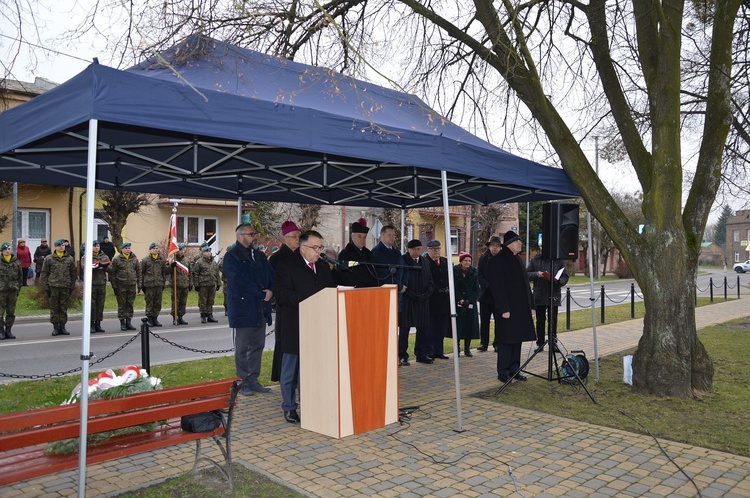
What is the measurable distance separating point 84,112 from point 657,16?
23.4 ft

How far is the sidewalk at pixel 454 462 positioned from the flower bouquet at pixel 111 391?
47cm

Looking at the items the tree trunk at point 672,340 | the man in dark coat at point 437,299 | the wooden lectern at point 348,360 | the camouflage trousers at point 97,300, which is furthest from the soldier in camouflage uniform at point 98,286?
the tree trunk at point 672,340

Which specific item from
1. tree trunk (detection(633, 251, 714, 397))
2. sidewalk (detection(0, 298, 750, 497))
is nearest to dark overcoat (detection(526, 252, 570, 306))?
tree trunk (detection(633, 251, 714, 397))

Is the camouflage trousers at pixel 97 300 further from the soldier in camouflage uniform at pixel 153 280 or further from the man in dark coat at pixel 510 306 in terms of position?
the man in dark coat at pixel 510 306

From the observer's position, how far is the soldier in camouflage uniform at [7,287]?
1257 centimetres

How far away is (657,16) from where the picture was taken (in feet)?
26.1

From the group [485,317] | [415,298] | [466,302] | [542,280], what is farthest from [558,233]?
[485,317]

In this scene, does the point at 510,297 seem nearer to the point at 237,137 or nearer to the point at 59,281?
the point at 237,137

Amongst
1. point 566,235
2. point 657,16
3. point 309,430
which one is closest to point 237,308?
point 309,430

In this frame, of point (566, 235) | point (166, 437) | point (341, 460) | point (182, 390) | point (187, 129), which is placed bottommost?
point (341, 460)

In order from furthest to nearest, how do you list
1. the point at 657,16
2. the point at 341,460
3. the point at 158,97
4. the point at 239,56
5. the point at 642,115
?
the point at 642,115 → the point at 657,16 → the point at 239,56 → the point at 341,460 → the point at 158,97

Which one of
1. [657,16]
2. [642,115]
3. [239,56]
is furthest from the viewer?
[642,115]

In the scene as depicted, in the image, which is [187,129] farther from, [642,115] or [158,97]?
[642,115]

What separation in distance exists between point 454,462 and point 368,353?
4.38 ft
